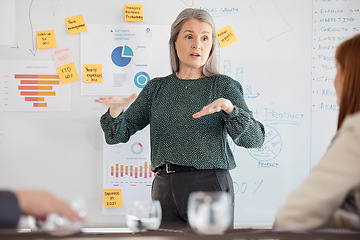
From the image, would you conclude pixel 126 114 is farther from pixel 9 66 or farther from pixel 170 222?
pixel 9 66

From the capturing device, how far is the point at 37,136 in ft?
9.43

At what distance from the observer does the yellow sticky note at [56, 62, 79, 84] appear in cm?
289

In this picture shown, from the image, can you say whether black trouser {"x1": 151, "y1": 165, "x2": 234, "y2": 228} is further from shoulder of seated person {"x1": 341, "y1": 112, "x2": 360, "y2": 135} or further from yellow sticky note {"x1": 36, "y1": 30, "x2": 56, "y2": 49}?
yellow sticky note {"x1": 36, "y1": 30, "x2": 56, "y2": 49}

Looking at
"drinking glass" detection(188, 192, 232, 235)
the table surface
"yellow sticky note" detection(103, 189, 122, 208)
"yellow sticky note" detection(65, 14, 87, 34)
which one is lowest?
"yellow sticky note" detection(103, 189, 122, 208)

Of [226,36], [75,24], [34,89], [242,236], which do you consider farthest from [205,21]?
[242,236]

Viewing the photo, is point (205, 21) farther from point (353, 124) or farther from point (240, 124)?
point (353, 124)

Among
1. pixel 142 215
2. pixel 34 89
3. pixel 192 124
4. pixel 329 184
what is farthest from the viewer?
pixel 34 89

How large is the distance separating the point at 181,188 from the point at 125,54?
3.49ft

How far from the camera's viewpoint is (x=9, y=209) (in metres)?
1.13

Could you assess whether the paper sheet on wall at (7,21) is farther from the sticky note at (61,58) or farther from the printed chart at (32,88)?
the sticky note at (61,58)

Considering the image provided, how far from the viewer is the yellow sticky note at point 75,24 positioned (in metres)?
2.90

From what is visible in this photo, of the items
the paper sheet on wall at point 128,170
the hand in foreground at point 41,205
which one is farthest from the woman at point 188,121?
the hand in foreground at point 41,205

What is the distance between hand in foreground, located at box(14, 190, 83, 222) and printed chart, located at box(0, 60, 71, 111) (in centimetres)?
176

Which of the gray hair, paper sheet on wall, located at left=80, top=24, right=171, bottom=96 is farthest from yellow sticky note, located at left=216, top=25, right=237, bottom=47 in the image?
the gray hair
